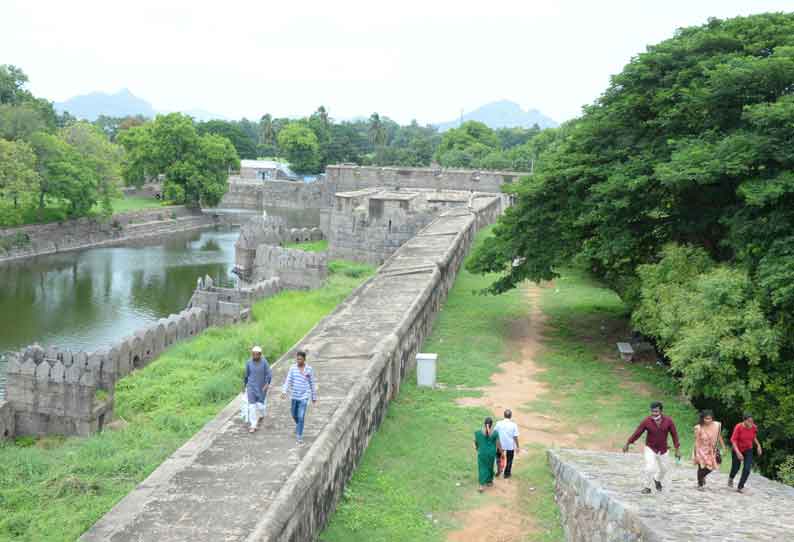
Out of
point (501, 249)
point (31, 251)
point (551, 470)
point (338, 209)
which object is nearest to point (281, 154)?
point (31, 251)

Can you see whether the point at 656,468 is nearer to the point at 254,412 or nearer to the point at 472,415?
the point at 472,415

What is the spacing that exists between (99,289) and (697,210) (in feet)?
82.2

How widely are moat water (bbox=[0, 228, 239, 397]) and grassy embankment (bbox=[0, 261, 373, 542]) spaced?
4.14 meters

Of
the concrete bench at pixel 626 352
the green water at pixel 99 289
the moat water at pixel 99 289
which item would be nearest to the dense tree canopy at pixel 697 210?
the concrete bench at pixel 626 352

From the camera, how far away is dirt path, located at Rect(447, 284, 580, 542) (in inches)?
320

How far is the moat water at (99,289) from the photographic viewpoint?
82.3 feet

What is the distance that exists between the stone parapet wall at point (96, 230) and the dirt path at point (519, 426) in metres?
29.2

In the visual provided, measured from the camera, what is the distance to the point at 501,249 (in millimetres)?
16047

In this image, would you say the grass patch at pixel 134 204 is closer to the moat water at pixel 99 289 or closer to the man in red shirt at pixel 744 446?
the moat water at pixel 99 289

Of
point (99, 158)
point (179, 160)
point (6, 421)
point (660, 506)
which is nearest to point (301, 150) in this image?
point (179, 160)

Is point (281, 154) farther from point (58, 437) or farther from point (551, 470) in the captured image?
point (551, 470)

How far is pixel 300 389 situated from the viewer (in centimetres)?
849

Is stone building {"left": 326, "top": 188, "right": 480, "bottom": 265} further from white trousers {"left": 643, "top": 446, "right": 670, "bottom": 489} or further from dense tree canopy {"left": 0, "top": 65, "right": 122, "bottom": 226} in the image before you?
white trousers {"left": 643, "top": 446, "right": 670, "bottom": 489}

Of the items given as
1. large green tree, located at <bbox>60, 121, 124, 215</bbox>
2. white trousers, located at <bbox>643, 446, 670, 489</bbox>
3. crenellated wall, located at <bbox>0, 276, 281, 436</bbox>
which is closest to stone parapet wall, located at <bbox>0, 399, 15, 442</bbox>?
crenellated wall, located at <bbox>0, 276, 281, 436</bbox>
